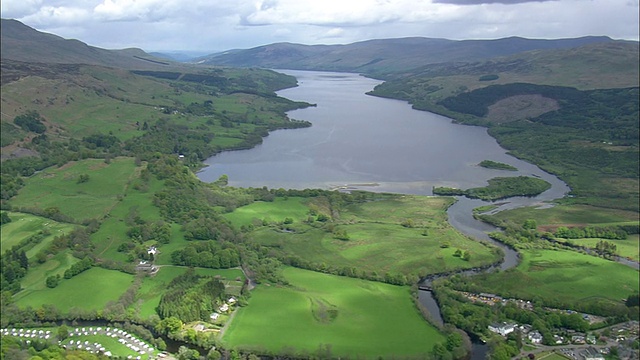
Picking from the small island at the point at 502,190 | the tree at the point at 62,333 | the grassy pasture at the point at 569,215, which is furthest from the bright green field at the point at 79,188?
the grassy pasture at the point at 569,215

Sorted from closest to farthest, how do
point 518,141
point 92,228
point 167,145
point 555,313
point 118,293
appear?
point 555,313, point 118,293, point 92,228, point 167,145, point 518,141

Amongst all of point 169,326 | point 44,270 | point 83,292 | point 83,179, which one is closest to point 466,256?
point 169,326

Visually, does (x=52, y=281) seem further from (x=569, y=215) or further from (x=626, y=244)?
(x=569, y=215)

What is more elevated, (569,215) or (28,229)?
(28,229)

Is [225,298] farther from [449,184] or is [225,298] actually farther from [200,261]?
[449,184]

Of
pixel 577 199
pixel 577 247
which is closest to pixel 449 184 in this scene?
pixel 577 199

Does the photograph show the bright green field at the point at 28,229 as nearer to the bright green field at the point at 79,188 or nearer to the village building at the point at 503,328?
the bright green field at the point at 79,188
